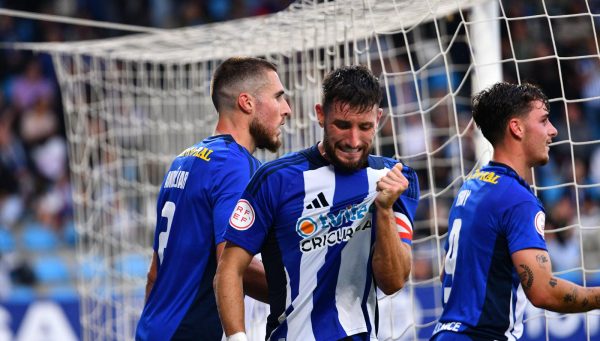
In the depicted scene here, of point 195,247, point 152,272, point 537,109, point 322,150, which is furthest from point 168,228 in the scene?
point 537,109

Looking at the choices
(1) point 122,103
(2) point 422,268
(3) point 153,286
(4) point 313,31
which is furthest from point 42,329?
(3) point 153,286

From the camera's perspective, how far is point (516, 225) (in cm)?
369

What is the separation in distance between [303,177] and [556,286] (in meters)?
0.98

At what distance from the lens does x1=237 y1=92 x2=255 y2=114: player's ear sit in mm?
4270

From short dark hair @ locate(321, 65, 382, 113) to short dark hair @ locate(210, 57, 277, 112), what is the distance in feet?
2.56

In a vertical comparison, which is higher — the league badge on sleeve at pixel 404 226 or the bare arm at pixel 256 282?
the league badge on sleeve at pixel 404 226

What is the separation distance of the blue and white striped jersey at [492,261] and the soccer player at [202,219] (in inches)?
29.4

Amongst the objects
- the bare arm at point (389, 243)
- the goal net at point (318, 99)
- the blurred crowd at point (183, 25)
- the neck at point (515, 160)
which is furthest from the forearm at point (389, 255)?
the blurred crowd at point (183, 25)

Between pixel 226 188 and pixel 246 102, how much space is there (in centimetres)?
46

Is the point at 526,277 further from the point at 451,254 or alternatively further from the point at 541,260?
the point at 451,254

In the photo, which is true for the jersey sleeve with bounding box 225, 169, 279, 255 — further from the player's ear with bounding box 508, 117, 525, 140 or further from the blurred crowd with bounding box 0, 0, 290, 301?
the blurred crowd with bounding box 0, 0, 290, 301

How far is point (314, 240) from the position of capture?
140 inches

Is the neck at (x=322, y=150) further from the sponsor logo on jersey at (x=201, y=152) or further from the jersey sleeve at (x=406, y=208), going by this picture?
the sponsor logo on jersey at (x=201, y=152)

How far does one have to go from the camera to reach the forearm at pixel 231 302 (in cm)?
348
